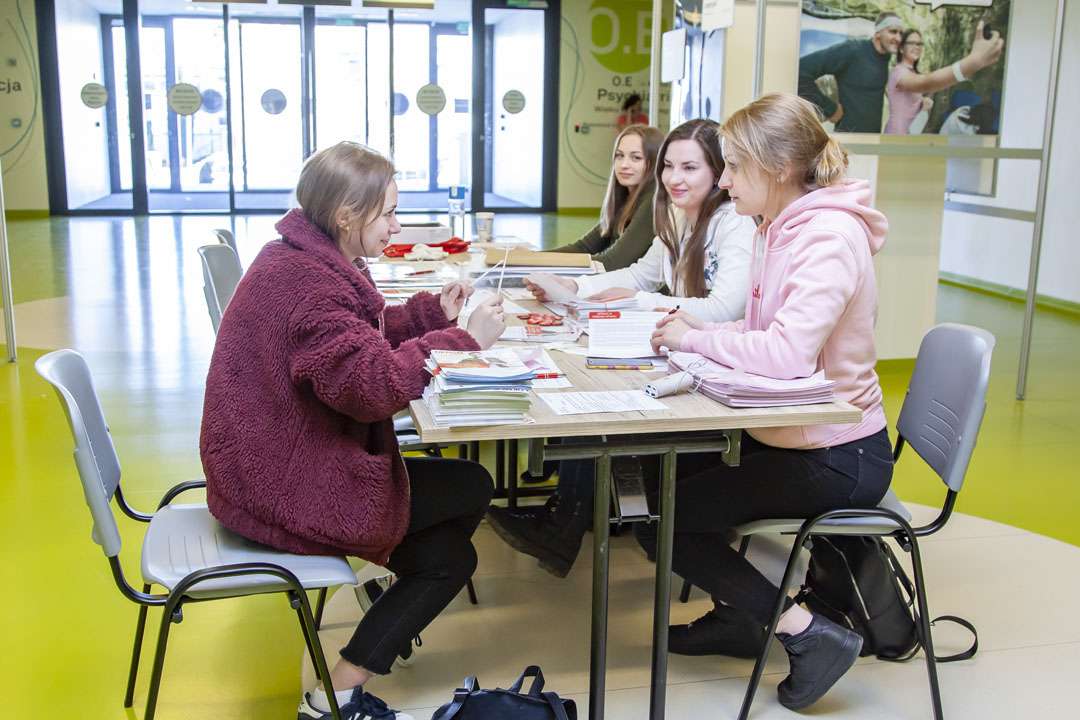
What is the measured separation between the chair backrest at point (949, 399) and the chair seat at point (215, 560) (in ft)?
4.05

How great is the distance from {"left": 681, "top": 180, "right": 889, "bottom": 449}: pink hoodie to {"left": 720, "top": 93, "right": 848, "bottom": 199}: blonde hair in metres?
0.07


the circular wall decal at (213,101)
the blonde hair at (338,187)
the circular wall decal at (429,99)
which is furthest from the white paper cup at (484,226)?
the circular wall decal at (213,101)

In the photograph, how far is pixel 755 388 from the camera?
179 cm

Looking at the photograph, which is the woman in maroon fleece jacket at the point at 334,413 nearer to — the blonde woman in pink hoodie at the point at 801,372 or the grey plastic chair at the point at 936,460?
the blonde woman in pink hoodie at the point at 801,372

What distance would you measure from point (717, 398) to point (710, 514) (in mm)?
336

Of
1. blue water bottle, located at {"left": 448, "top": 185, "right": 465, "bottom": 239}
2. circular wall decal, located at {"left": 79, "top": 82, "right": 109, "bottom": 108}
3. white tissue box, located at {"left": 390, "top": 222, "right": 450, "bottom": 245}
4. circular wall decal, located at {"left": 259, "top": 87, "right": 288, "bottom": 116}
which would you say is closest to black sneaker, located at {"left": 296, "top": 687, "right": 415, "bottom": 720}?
white tissue box, located at {"left": 390, "top": 222, "right": 450, "bottom": 245}

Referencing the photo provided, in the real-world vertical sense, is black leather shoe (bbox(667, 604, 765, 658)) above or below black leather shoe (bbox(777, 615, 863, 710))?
below

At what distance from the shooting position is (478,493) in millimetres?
2076

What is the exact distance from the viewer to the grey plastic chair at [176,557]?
1702mm

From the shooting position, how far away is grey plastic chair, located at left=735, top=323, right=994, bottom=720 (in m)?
2.00

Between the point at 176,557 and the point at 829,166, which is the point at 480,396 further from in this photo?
the point at 829,166

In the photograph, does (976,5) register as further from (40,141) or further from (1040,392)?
(40,141)

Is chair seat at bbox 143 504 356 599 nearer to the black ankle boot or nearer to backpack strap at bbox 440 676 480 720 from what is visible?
backpack strap at bbox 440 676 480 720

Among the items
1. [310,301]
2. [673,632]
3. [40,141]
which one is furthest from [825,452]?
[40,141]
